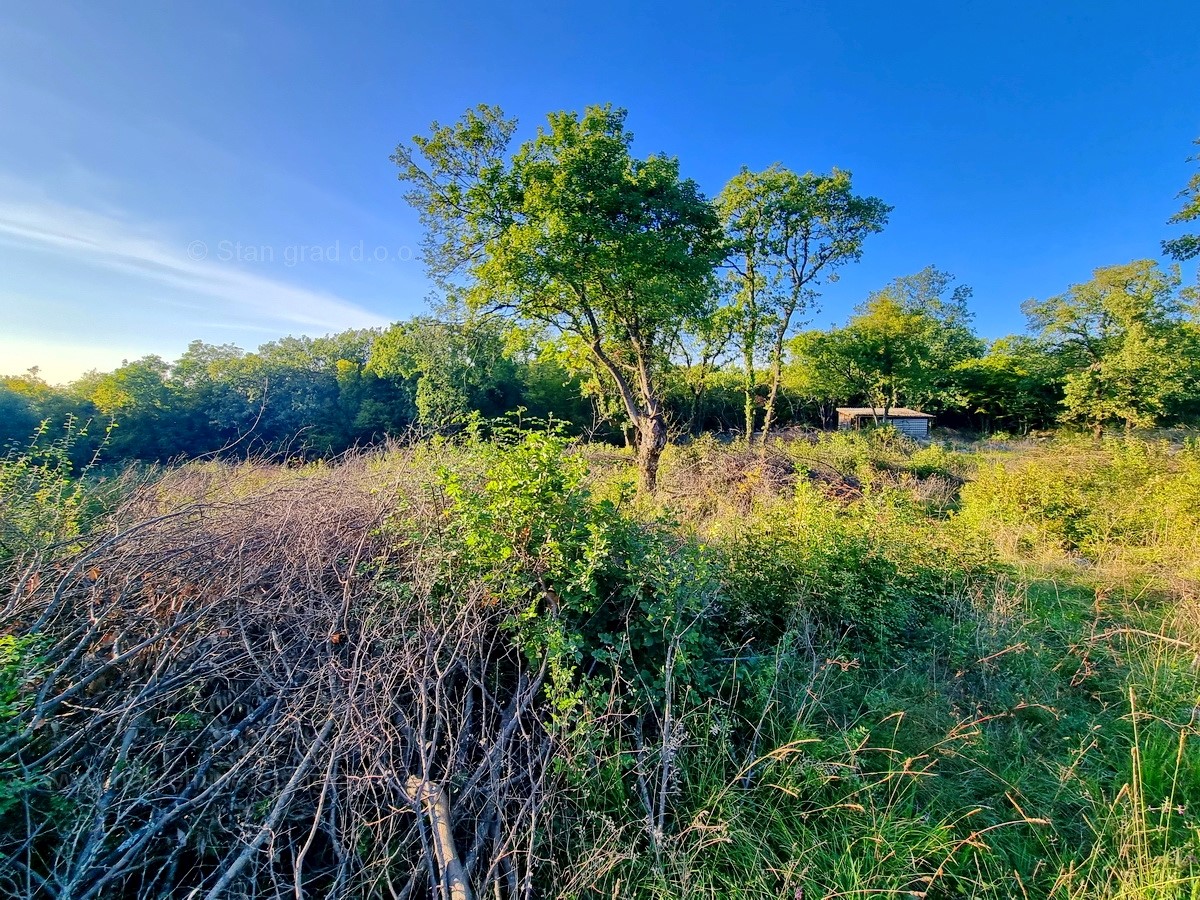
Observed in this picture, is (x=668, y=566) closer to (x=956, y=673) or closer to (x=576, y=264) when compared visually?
(x=956, y=673)

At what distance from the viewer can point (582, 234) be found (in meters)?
8.46

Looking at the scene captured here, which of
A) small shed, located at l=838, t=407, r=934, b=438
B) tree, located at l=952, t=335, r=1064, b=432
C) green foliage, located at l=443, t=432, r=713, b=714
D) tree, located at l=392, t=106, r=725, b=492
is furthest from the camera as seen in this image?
tree, located at l=952, t=335, r=1064, b=432

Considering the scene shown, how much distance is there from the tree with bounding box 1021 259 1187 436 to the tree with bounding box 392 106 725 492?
24.4m

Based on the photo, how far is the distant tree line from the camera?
8.48 m

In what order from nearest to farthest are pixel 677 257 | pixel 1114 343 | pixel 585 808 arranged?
pixel 585 808, pixel 677 257, pixel 1114 343

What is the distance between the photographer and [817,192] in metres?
12.7

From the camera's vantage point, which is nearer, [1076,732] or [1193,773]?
[1193,773]

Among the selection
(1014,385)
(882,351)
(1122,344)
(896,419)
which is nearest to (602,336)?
(882,351)

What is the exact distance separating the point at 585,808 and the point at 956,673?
2712 millimetres

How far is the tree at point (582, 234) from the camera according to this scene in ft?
27.1

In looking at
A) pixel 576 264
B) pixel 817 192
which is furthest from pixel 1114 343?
pixel 576 264

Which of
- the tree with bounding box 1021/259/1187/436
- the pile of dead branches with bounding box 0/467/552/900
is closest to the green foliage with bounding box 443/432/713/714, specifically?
the pile of dead branches with bounding box 0/467/552/900

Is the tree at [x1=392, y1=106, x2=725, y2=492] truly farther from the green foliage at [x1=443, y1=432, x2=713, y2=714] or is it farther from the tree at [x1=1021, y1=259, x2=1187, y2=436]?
the tree at [x1=1021, y1=259, x2=1187, y2=436]

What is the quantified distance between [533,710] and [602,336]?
347 inches
